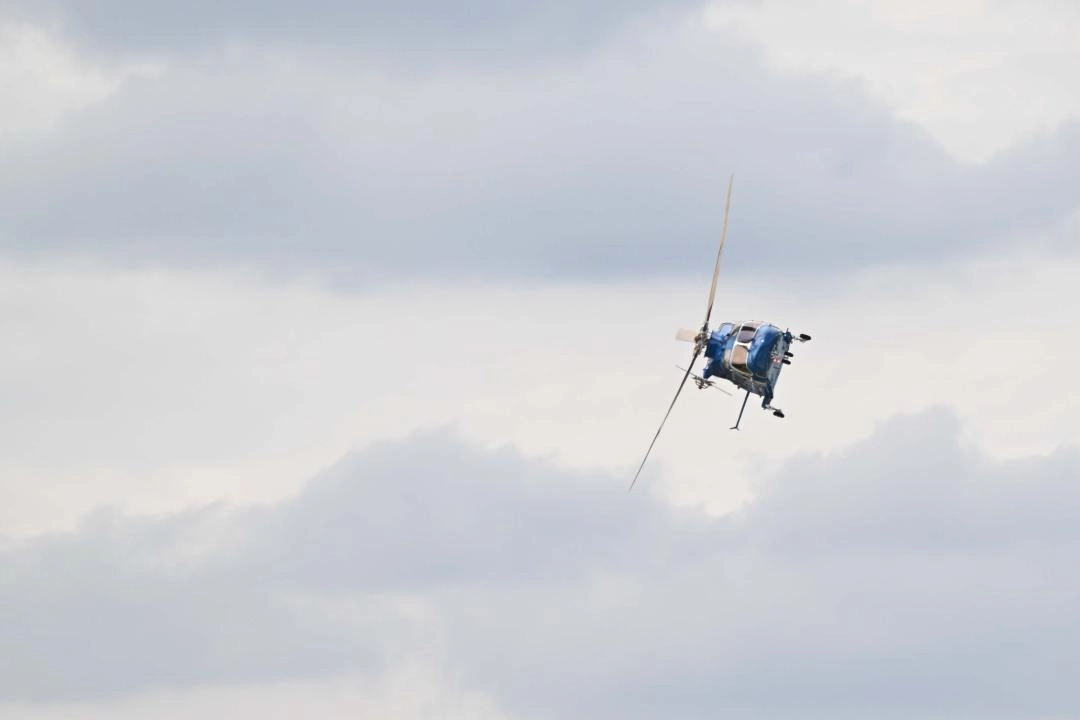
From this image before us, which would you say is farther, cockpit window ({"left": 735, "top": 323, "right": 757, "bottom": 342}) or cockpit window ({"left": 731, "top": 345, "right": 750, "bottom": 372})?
cockpit window ({"left": 735, "top": 323, "right": 757, "bottom": 342})

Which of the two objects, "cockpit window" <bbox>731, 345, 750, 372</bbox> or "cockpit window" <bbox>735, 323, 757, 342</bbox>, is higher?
"cockpit window" <bbox>735, 323, 757, 342</bbox>

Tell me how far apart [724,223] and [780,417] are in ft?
57.0

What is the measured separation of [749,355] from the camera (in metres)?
A: 136

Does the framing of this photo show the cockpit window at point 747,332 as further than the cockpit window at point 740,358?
Yes

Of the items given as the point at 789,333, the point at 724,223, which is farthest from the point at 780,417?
the point at 724,223

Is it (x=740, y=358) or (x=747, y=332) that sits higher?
(x=747, y=332)

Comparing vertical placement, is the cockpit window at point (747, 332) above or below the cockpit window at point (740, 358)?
above

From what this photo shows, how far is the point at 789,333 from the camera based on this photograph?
135875 mm

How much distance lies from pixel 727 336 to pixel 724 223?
38.3 feet

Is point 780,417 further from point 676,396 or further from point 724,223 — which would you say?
point 724,223

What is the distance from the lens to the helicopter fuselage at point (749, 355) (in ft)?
445

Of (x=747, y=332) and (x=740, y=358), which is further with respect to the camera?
(x=747, y=332)

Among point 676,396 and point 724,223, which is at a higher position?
point 724,223

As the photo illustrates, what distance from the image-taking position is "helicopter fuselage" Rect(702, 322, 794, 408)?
13550cm
